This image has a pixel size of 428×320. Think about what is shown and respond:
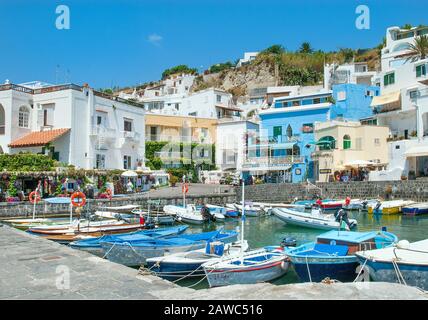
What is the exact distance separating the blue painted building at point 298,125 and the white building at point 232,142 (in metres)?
2.73

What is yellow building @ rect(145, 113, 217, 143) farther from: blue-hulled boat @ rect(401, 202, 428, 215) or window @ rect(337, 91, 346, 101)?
blue-hulled boat @ rect(401, 202, 428, 215)

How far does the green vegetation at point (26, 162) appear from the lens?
37.6m

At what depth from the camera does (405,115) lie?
163 ft

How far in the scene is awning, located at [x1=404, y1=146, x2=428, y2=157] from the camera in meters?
41.2

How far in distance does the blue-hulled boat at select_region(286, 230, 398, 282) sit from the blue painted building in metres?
36.2

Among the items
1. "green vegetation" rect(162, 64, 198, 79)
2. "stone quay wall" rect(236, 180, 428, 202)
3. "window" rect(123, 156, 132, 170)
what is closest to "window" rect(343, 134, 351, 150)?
"stone quay wall" rect(236, 180, 428, 202)

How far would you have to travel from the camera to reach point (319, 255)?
14.7 metres

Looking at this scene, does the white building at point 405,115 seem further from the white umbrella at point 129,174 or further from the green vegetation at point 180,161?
the white umbrella at point 129,174

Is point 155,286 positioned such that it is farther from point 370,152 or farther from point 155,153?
point 155,153

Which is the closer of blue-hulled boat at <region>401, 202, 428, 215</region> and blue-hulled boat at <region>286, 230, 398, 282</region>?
blue-hulled boat at <region>286, 230, 398, 282</region>

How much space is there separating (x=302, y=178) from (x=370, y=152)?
342 inches

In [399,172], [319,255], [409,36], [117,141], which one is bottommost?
[319,255]

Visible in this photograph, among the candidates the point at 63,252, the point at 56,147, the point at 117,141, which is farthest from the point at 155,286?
the point at 117,141

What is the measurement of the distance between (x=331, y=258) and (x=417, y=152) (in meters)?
32.2
